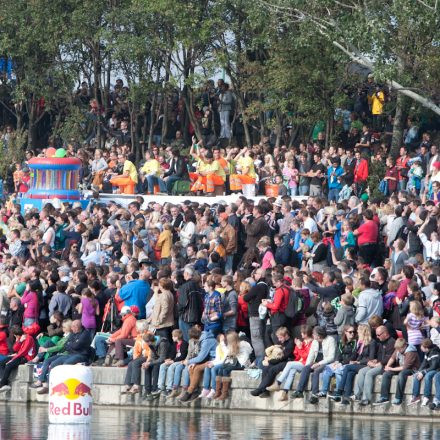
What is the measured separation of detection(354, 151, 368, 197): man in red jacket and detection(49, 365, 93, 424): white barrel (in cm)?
1680

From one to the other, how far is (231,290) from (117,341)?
2.18m

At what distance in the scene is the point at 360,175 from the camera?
39.4m

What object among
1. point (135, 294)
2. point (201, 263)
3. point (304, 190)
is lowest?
point (135, 294)

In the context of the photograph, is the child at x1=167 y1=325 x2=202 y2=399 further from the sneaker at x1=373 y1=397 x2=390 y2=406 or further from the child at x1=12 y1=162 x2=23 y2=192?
the child at x1=12 y1=162 x2=23 y2=192

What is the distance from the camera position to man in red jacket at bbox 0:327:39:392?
2964 cm

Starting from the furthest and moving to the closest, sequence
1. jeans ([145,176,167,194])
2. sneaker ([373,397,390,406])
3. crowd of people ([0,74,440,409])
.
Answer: jeans ([145,176,167,194]), crowd of people ([0,74,440,409]), sneaker ([373,397,390,406])

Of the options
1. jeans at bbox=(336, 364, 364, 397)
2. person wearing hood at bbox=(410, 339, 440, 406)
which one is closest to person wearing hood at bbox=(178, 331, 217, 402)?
jeans at bbox=(336, 364, 364, 397)

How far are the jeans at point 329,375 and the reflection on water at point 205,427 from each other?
0.49m

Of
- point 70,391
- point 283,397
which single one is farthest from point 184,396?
point 70,391

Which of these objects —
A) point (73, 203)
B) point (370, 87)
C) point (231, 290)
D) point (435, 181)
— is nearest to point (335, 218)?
point (435, 181)

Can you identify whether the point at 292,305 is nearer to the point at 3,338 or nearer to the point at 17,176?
the point at 3,338

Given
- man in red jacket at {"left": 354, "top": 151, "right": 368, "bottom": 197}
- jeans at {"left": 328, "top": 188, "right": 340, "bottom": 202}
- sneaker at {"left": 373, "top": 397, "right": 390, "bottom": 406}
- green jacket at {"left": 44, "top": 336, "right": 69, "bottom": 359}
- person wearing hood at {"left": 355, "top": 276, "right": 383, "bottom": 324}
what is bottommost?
sneaker at {"left": 373, "top": 397, "right": 390, "bottom": 406}

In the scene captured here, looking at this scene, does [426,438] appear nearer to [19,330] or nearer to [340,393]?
[340,393]

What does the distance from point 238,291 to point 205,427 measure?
390 centimetres
